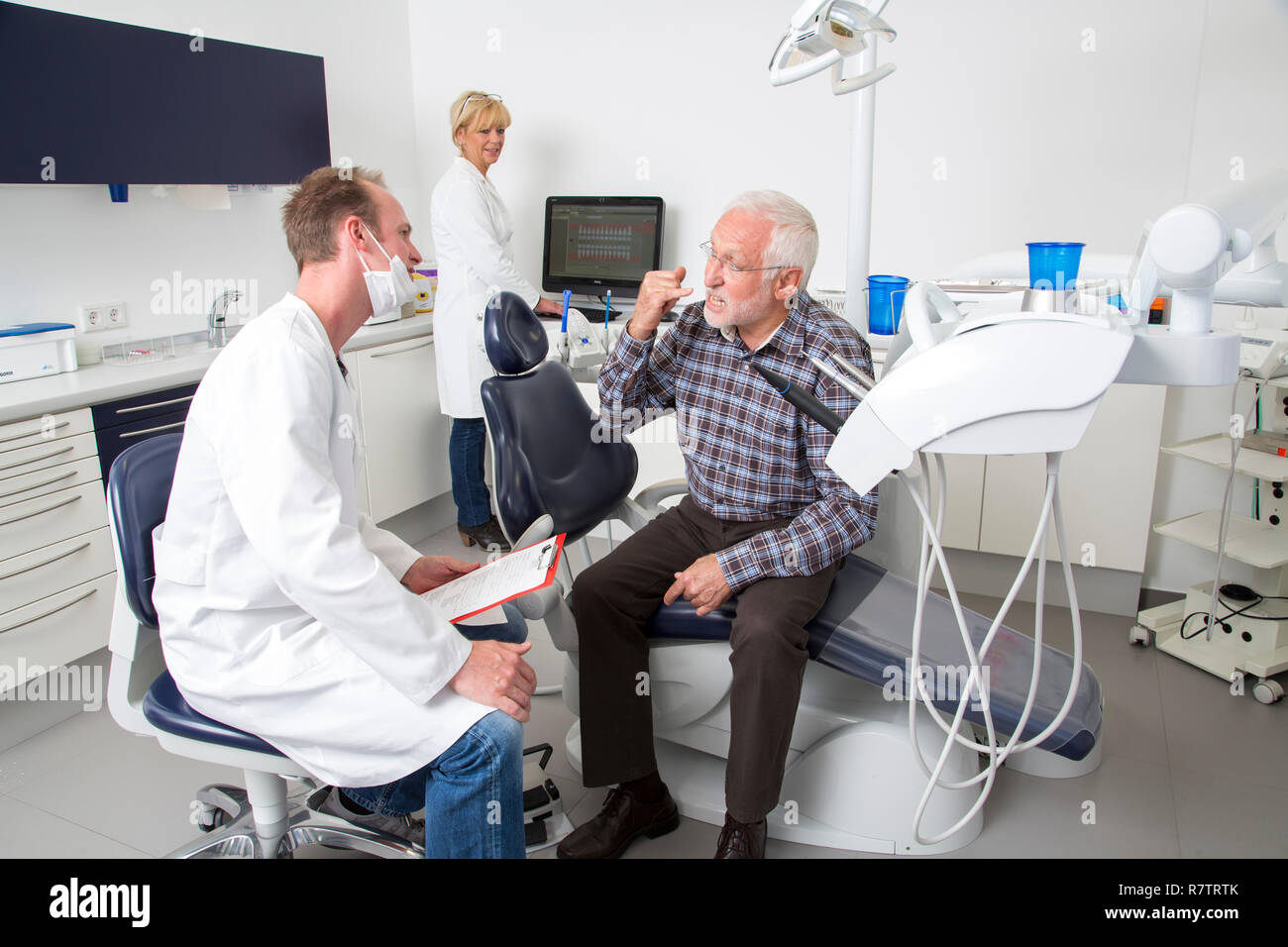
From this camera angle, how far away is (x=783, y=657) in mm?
1778

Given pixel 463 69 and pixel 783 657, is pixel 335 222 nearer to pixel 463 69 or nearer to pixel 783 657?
pixel 783 657

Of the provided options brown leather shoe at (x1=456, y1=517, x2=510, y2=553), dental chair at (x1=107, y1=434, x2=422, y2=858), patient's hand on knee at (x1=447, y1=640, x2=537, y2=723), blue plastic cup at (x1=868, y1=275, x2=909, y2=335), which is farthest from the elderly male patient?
brown leather shoe at (x1=456, y1=517, x2=510, y2=553)

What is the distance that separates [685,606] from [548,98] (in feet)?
9.00

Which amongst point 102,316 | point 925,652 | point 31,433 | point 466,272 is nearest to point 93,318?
point 102,316

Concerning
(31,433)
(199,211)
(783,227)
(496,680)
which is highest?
(199,211)

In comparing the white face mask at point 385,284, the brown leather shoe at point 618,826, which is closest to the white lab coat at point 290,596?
the white face mask at point 385,284

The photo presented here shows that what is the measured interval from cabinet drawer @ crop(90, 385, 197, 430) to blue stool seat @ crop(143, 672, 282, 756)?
127 cm

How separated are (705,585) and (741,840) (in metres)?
0.50

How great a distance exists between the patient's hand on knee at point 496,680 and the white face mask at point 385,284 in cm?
59

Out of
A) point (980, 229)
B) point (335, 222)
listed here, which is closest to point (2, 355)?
point (335, 222)

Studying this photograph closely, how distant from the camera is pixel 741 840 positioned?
182 cm

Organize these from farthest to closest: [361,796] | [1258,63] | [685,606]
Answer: [1258,63], [685,606], [361,796]

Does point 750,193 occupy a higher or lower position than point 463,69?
lower

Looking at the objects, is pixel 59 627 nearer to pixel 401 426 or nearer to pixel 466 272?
pixel 401 426
